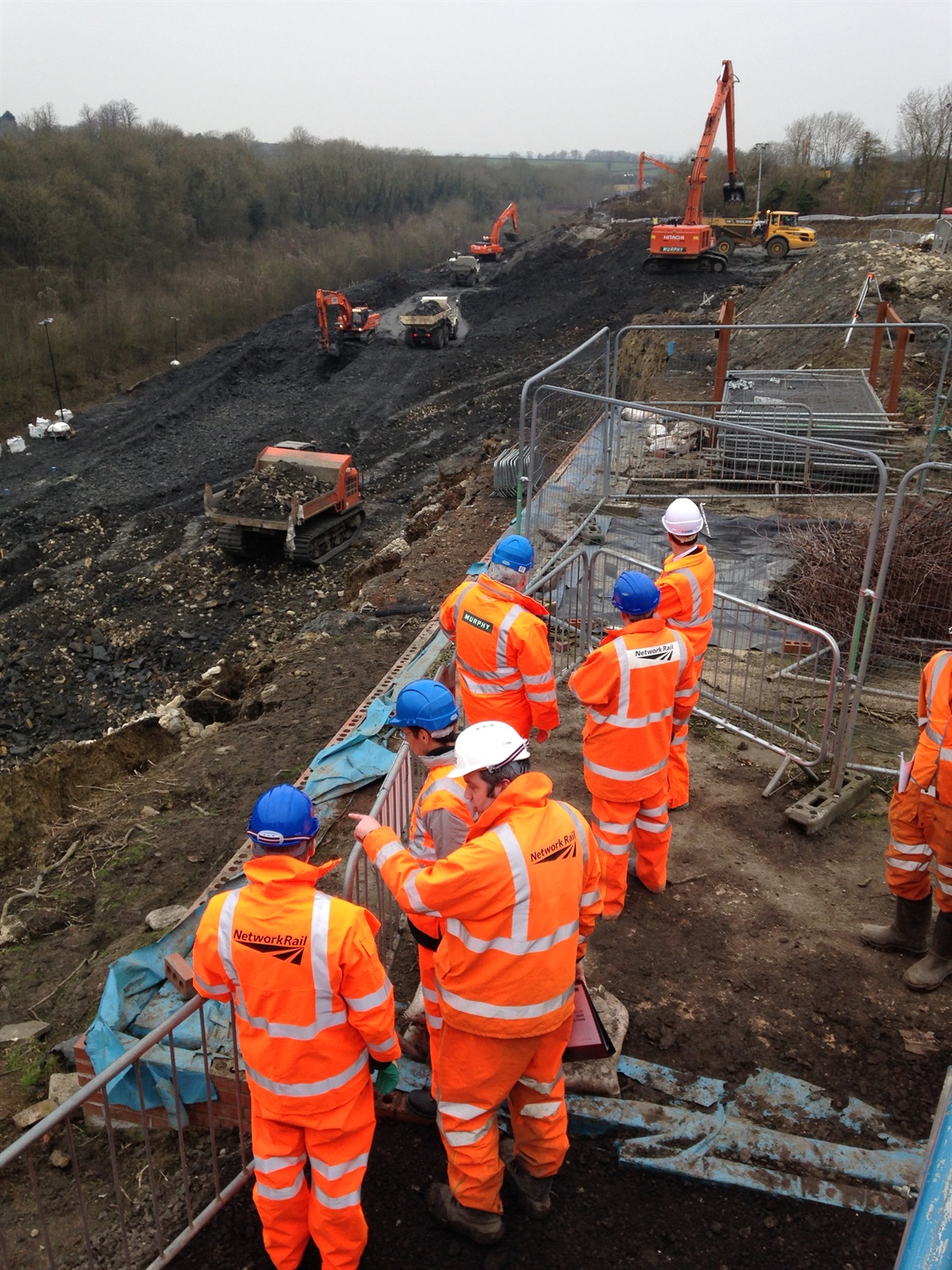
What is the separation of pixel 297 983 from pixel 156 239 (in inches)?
1913

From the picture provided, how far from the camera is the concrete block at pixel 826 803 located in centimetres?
535

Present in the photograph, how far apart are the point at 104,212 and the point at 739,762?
43.1 metres

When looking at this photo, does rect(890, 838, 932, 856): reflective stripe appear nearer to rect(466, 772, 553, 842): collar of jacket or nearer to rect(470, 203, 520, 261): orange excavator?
rect(466, 772, 553, 842): collar of jacket

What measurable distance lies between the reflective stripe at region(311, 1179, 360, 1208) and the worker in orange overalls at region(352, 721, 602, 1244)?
1.16ft

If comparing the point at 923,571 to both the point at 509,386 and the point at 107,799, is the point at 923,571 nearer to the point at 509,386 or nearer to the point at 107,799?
the point at 107,799

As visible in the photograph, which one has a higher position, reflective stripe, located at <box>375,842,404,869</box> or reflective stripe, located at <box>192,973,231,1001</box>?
reflective stripe, located at <box>375,842,404,869</box>

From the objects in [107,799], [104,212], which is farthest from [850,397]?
[104,212]

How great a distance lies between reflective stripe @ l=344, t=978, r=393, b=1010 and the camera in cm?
268

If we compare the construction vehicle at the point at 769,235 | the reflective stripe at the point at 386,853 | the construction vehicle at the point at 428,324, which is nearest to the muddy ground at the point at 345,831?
the reflective stripe at the point at 386,853

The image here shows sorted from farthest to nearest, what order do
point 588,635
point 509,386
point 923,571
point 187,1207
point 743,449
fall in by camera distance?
point 509,386, point 743,449, point 923,571, point 588,635, point 187,1207

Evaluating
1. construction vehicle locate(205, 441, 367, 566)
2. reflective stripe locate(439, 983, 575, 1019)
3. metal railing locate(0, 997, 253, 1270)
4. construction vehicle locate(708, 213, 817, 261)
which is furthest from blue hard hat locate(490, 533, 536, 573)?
construction vehicle locate(708, 213, 817, 261)

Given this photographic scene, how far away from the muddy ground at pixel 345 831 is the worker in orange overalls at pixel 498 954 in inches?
11.4

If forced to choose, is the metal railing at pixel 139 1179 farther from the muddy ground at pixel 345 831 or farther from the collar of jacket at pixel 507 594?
the collar of jacket at pixel 507 594

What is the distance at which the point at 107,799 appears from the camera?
7.95m
